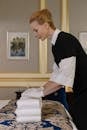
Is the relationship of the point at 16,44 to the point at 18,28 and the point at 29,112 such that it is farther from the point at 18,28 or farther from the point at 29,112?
the point at 29,112

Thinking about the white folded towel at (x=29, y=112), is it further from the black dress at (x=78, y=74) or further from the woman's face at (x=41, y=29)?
the woman's face at (x=41, y=29)

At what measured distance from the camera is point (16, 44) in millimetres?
4422

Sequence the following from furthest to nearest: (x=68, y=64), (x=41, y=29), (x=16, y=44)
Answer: (x=16, y=44), (x=41, y=29), (x=68, y=64)

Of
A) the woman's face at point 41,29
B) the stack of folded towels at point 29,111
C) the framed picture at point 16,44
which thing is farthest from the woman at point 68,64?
the framed picture at point 16,44

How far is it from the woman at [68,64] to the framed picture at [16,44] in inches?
90.1

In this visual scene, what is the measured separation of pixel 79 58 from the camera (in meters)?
2.03

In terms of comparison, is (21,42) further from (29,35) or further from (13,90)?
(13,90)

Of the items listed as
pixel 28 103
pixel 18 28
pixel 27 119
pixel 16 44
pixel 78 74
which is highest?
pixel 18 28

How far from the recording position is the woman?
1977mm

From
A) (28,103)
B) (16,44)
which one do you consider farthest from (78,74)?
(16,44)

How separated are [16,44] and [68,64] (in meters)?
2.54


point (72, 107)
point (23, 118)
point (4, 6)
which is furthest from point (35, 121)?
point (4, 6)

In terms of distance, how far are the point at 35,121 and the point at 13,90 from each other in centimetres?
251

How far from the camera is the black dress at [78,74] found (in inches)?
79.3
